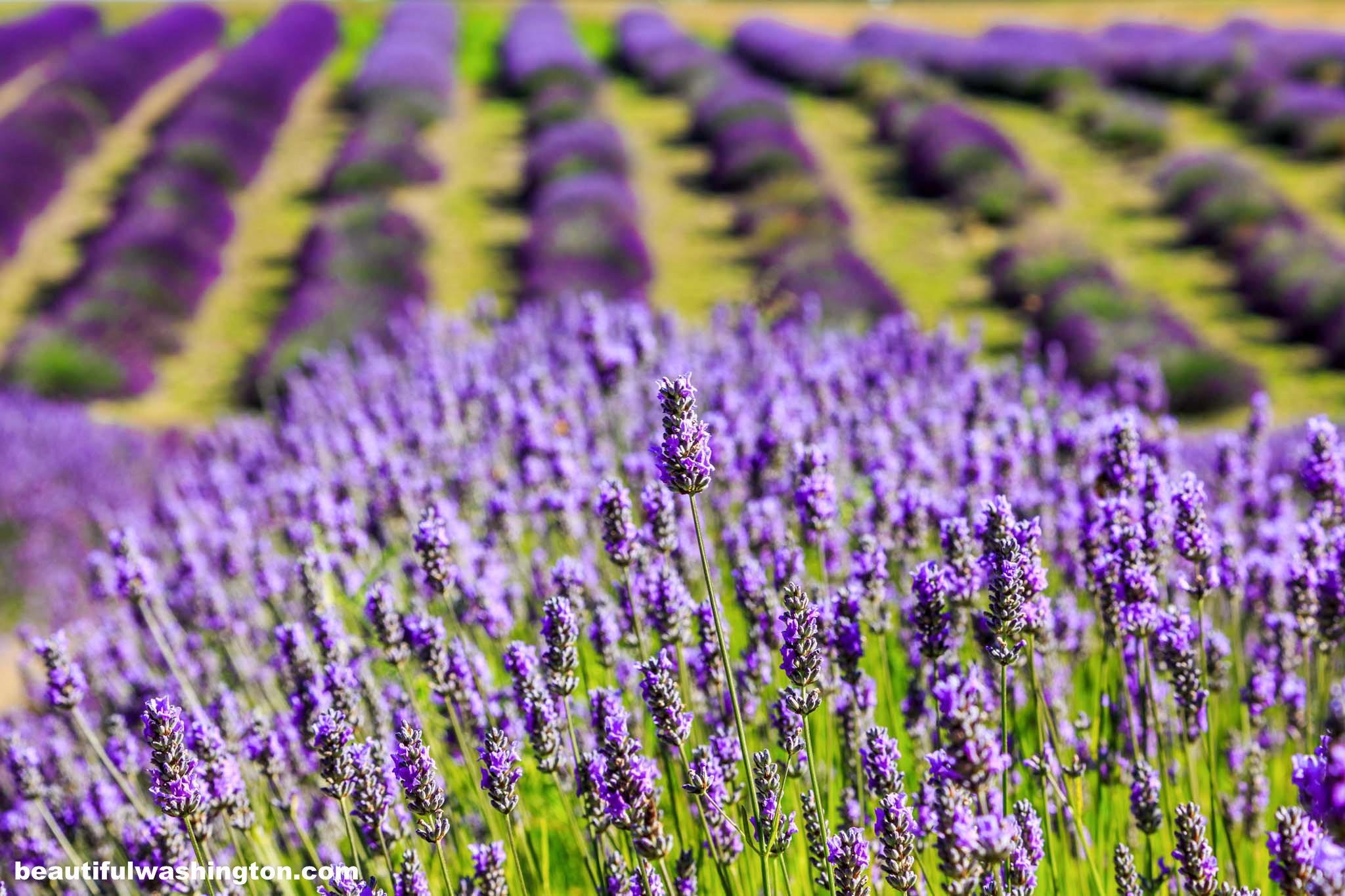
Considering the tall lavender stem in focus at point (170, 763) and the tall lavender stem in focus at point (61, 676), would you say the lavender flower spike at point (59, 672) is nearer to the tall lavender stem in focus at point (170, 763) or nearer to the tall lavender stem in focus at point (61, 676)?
the tall lavender stem in focus at point (61, 676)

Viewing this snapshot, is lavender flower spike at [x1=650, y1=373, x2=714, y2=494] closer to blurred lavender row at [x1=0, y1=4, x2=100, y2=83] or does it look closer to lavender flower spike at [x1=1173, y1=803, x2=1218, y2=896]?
lavender flower spike at [x1=1173, y1=803, x2=1218, y2=896]

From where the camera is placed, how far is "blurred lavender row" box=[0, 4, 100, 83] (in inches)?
902

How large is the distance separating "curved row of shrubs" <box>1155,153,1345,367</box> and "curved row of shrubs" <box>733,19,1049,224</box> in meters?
1.73

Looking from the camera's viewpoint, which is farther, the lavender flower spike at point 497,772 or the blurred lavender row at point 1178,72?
the blurred lavender row at point 1178,72

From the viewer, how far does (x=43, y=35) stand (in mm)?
24656

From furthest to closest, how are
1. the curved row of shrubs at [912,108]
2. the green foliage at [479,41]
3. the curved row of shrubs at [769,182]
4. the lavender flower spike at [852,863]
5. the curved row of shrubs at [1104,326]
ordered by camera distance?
the green foliage at [479,41] < the curved row of shrubs at [912,108] < the curved row of shrubs at [769,182] < the curved row of shrubs at [1104,326] < the lavender flower spike at [852,863]

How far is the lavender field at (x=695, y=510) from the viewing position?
2053 mm

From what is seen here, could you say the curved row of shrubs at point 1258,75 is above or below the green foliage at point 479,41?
below

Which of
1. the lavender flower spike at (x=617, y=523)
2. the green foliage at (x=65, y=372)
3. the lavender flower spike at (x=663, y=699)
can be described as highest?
the lavender flower spike at (x=617, y=523)

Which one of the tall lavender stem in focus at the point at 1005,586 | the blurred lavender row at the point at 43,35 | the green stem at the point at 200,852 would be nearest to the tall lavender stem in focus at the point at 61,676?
the green stem at the point at 200,852

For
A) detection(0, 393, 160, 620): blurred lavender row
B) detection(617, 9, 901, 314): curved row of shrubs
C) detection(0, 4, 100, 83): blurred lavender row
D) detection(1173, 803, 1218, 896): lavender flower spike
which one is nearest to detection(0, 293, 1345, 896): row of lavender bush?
detection(1173, 803, 1218, 896): lavender flower spike

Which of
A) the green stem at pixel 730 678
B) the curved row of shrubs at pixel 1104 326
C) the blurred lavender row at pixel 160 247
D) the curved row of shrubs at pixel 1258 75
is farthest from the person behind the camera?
the curved row of shrubs at pixel 1258 75

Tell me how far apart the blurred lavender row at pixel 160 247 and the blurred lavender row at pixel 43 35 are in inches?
218

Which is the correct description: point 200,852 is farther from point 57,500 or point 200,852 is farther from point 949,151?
point 949,151
